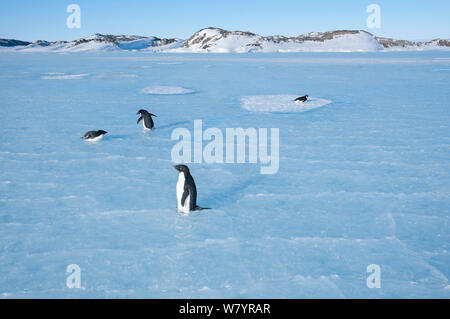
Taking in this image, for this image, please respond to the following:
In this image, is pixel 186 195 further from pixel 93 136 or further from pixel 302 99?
pixel 302 99

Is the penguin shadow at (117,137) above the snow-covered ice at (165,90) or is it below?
below

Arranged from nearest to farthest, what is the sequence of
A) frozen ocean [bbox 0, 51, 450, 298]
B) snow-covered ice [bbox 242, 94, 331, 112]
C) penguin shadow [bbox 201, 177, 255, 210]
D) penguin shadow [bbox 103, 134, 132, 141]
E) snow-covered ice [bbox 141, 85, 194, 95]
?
1. frozen ocean [bbox 0, 51, 450, 298]
2. penguin shadow [bbox 201, 177, 255, 210]
3. penguin shadow [bbox 103, 134, 132, 141]
4. snow-covered ice [bbox 242, 94, 331, 112]
5. snow-covered ice [bbox 141, 85, 194, 95]

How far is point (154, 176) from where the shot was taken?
20.4 ft

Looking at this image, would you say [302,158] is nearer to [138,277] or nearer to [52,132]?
[138,277]

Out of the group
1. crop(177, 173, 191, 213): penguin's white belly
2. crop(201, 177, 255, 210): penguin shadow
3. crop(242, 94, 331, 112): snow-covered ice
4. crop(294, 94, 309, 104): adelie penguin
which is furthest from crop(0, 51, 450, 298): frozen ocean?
crop(294, 94, 309, 104): adelie penguin

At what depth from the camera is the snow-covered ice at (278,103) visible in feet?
39.6

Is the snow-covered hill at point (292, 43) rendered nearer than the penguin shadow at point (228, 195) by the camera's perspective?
No

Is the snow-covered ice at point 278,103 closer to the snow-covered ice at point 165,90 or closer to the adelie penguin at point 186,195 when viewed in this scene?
the snow-covered ice at point 165,90

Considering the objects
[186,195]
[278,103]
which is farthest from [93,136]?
[278,103]

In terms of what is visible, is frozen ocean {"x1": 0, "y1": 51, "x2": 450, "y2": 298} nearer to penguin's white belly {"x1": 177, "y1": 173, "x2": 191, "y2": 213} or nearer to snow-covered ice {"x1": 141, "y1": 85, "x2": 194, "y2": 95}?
penguin's white belly {"x1": 177, "y1": 173, "x2": 191, "y2": 213}

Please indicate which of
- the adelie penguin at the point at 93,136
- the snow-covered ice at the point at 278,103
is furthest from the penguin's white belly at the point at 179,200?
the snow-covered ice at the point at 278,103

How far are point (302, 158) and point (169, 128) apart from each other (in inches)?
156

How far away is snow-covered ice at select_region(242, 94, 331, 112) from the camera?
12078mm

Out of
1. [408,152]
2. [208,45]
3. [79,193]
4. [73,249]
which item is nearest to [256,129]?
[408,152]
